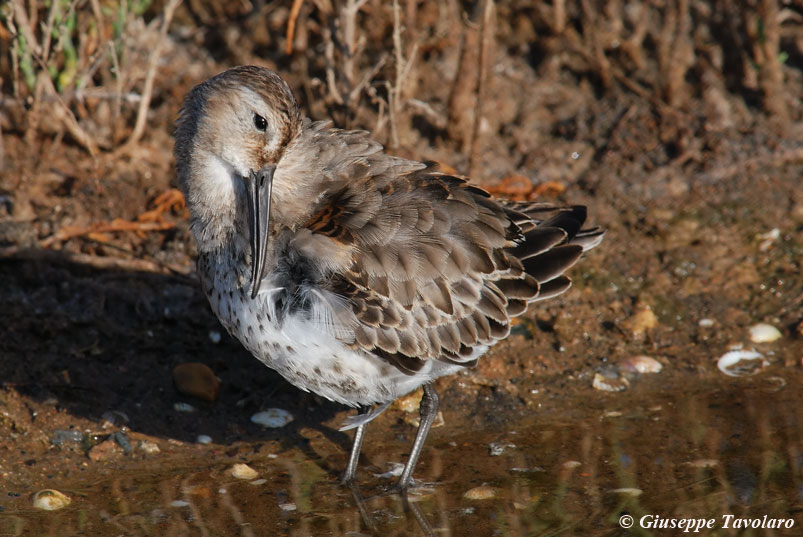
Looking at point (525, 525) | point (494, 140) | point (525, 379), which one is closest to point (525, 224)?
point (525, 379)

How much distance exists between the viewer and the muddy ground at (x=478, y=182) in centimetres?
520

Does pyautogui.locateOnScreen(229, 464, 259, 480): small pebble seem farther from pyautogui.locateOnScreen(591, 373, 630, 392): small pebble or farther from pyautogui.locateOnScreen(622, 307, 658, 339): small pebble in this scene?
pyautogui.locateOnScreen(622, 307, 658, 339): small pebble

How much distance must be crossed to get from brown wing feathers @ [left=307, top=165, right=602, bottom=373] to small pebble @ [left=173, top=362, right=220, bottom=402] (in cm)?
133

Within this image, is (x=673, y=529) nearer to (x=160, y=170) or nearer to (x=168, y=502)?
(x=168, y=502)

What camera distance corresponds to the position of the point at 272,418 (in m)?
5.39

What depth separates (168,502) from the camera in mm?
4680

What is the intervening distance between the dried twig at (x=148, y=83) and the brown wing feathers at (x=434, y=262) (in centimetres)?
249

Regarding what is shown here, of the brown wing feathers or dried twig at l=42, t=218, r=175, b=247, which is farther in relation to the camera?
dried twig at l=42, t=218, r=175, b=247

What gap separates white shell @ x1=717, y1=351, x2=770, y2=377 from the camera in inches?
223

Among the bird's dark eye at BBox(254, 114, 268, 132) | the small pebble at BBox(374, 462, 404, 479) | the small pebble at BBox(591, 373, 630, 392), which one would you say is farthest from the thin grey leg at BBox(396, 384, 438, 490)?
the bird's dark eye at BBox(254, 114, 268, 132)

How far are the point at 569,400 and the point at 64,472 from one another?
2.73 metres

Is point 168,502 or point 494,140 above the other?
point 494,140

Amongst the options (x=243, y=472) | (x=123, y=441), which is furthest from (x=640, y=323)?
(x=123, y=441)

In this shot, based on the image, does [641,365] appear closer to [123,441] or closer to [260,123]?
[260,123]
